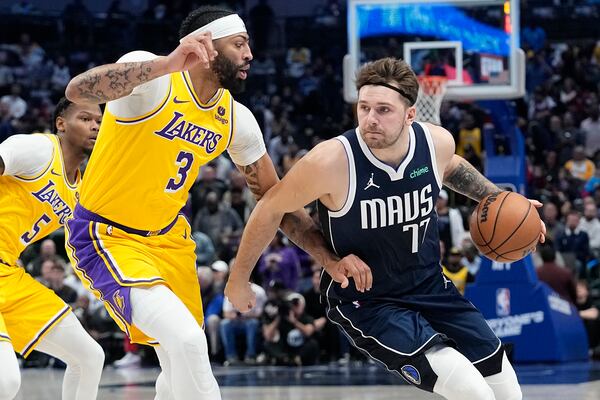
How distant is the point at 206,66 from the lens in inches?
207

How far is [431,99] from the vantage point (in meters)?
12.0

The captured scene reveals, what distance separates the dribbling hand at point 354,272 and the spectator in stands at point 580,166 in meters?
12.4

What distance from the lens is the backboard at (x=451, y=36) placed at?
1212 centimetres

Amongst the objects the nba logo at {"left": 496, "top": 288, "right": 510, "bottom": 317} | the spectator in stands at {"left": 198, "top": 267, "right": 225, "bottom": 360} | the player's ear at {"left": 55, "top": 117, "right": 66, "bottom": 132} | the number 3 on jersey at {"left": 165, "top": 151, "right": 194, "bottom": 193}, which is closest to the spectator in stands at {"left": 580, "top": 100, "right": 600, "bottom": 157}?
the nba logo at {"left": 496, "top": 288, "right": 510, "bottom": 317}

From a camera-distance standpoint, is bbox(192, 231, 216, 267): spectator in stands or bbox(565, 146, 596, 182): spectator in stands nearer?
bbox(192, 231, 216, 267): spectator in stands

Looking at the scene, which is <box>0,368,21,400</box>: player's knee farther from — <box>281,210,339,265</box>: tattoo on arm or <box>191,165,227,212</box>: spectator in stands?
<box>191,165,227,212</box>: spectator in stands

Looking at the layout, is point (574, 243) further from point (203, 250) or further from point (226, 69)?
point (226, 69)

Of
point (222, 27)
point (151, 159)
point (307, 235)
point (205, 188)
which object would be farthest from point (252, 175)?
point (205, 188)

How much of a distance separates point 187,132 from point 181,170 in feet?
0.67

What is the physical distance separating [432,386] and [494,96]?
7471 millimetres

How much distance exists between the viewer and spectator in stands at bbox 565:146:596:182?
16906mm

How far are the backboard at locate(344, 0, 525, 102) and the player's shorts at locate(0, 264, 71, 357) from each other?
6.52m

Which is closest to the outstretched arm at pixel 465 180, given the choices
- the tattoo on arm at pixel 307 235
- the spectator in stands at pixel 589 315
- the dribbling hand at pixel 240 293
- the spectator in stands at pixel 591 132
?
Answer: the tattoo on arm at pixel 307 235

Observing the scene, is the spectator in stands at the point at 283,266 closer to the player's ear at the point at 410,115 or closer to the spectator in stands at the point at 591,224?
the spectator in stands at the point at 591,224
